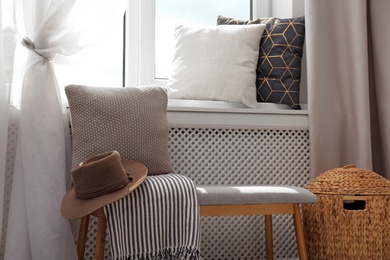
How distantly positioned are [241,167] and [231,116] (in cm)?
24

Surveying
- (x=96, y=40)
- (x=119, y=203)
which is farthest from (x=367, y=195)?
(x=96, y=40)

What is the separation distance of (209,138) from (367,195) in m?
0.71

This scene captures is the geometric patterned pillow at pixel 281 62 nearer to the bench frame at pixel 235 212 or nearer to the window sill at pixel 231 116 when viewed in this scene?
the window sill at pixel 231 116

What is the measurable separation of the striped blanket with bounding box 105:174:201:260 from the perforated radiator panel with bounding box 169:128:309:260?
2.05ft

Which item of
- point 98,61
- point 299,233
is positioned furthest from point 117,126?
point 299,233

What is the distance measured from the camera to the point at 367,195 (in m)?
2.09

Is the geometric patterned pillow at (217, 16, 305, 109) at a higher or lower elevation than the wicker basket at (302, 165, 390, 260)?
higher

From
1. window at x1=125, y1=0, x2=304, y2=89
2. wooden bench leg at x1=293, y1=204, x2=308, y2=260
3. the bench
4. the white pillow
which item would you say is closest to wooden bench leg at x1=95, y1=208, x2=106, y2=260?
the bench

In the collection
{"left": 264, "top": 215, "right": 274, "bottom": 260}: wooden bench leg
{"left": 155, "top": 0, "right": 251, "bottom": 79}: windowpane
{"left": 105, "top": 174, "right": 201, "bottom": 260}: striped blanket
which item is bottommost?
{"left": 264, "top": 215, "right": 274, "bottom": 260}: wooden bench leg

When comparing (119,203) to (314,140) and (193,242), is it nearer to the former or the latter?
(193,242)

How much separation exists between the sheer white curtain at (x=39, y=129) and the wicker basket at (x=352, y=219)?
Answer: 96cm

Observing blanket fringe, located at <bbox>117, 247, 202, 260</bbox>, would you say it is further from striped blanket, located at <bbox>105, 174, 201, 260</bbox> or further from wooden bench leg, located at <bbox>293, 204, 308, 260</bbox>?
wooden bench leg, located at <bbox>293, 204, 308, 260</bbox>

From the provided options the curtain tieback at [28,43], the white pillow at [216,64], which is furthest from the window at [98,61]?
the white pillow at [216,64]

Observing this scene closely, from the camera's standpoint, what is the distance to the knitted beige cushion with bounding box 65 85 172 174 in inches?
78.0
